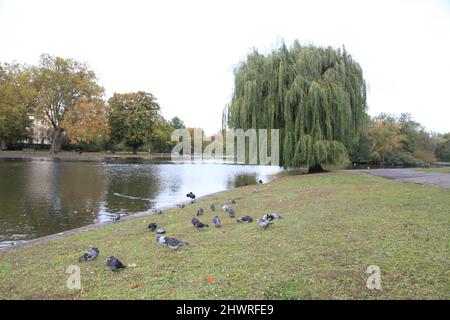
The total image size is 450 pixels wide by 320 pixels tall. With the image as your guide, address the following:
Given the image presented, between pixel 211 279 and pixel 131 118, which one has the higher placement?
pixel 131 118

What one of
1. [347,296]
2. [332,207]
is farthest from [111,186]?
[347,296]

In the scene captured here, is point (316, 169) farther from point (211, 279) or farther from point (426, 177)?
point (211, 279)

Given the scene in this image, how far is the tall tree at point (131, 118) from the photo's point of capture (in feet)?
207

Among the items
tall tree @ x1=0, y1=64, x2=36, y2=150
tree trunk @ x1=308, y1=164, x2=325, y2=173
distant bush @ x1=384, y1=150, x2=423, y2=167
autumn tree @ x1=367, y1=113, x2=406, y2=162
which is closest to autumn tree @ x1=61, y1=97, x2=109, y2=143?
tall tree @ x1=0, y1=64, x2=36, y2=150

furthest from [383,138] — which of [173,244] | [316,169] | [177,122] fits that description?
[177,122]

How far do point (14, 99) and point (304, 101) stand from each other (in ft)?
148

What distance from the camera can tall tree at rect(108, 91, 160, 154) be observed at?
63125mm

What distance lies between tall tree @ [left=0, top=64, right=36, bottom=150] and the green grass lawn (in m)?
47.7

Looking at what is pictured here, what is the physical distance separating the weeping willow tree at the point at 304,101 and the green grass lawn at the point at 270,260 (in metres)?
11.1

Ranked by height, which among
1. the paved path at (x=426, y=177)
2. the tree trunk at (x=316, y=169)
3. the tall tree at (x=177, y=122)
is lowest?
the paved path at (x=426, y=177)

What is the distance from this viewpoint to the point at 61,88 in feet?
168

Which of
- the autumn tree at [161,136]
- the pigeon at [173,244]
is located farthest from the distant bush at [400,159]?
the pigeon at [173,244]

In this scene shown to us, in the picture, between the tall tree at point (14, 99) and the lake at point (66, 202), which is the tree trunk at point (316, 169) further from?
the tall tree at point (14, 99)

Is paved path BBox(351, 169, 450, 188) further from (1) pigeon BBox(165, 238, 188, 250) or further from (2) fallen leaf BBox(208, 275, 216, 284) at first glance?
(2) fallen leaf BBox(208, 275, 216, 284)
